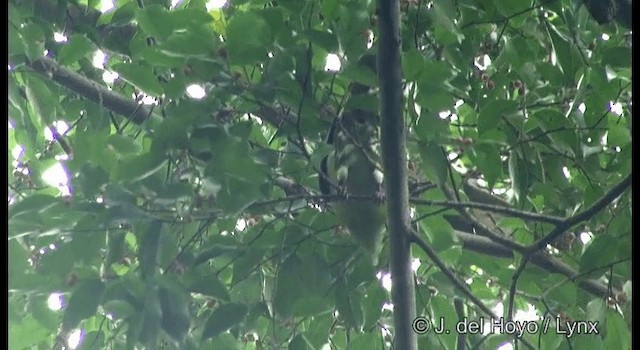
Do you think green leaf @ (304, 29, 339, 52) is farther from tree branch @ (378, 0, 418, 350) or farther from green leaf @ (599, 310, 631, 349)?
green leaf @ (599, 310, 631, 349)

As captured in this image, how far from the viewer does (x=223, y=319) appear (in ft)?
2.60

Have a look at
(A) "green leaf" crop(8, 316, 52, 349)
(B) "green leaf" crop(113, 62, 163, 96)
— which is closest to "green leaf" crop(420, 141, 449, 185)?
(B) "green leaf" crop(113, 62, 163, 96)

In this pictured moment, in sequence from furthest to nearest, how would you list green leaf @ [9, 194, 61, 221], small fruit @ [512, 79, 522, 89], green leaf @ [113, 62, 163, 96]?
small fruit @ [512, 79, 522, 89], green leaf @ [113, 62, 163, 96], green leaf @ [9, 194, 61, 221]

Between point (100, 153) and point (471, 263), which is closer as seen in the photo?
point (100, 153)

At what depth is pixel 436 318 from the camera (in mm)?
786

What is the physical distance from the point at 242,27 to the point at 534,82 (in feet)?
1.00

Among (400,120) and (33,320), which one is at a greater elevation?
(400,120)

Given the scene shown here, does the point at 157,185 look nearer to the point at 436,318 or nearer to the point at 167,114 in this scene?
the point at 167,114

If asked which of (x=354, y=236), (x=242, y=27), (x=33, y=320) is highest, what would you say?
(x=242, y=27)

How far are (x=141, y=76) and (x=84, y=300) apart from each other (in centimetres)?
20

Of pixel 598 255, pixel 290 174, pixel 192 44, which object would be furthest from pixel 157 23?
pixel 598 255

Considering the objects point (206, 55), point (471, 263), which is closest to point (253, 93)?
point (206, 55)

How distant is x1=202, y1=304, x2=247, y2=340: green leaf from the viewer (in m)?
0.78

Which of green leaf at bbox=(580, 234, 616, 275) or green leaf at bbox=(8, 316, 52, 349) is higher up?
green leaf at bbox=(580, 234, 616, 275)
